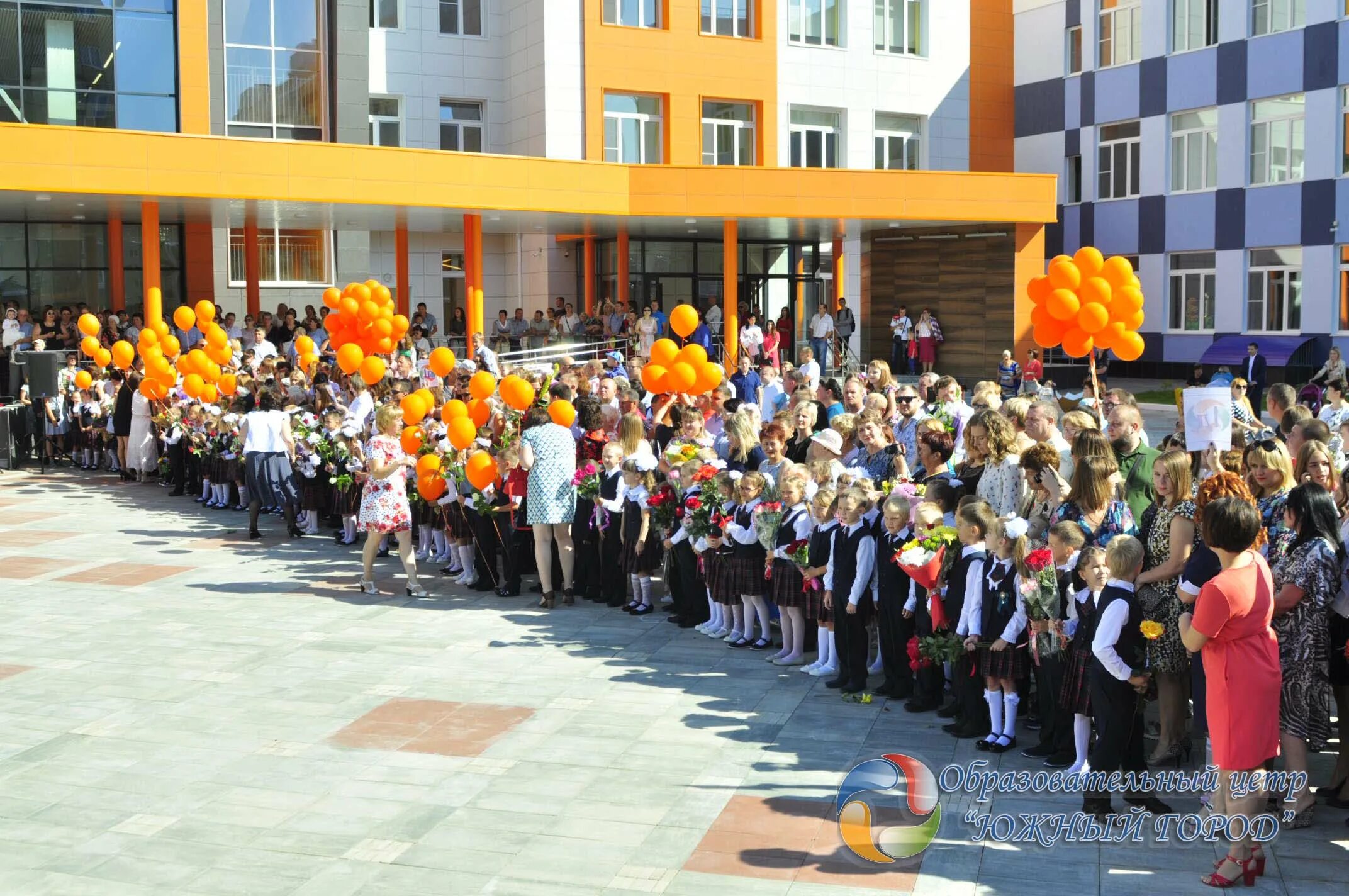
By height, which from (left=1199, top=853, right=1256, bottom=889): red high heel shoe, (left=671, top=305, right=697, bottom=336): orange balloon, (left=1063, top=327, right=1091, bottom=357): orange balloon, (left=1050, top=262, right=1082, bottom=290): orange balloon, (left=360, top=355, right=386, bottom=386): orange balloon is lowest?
(left=1199, top=853, right=1256, bottom=889): red high heel shoe

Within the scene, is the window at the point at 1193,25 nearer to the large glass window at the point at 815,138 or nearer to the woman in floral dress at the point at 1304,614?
the large glass window at the point at 815,138

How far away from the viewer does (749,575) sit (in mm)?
10953

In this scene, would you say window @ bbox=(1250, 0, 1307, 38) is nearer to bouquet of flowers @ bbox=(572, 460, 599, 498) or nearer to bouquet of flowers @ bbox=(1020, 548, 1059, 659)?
bouquet of flowers @ bbox=(572, 460, 599, 498)

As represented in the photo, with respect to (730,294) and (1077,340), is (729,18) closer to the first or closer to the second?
(730,294)

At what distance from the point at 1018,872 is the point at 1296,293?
2961cm

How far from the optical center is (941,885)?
6594 mm

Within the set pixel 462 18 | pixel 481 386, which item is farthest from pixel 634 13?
pixel 481 386

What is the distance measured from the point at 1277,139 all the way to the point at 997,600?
94.0 ft

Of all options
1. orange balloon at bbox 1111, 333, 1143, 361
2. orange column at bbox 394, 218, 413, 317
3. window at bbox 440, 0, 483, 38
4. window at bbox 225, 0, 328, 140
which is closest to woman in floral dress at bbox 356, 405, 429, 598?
orange balloon at bbox 1111, 333, 1143, 361

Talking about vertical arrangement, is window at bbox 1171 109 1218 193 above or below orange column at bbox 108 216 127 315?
above

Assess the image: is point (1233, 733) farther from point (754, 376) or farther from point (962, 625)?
point (754, 376)

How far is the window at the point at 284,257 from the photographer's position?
31016 millimetres

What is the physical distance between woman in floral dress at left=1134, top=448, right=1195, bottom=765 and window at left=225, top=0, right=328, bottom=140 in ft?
86.2

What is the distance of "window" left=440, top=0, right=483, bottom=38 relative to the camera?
3466 cm
